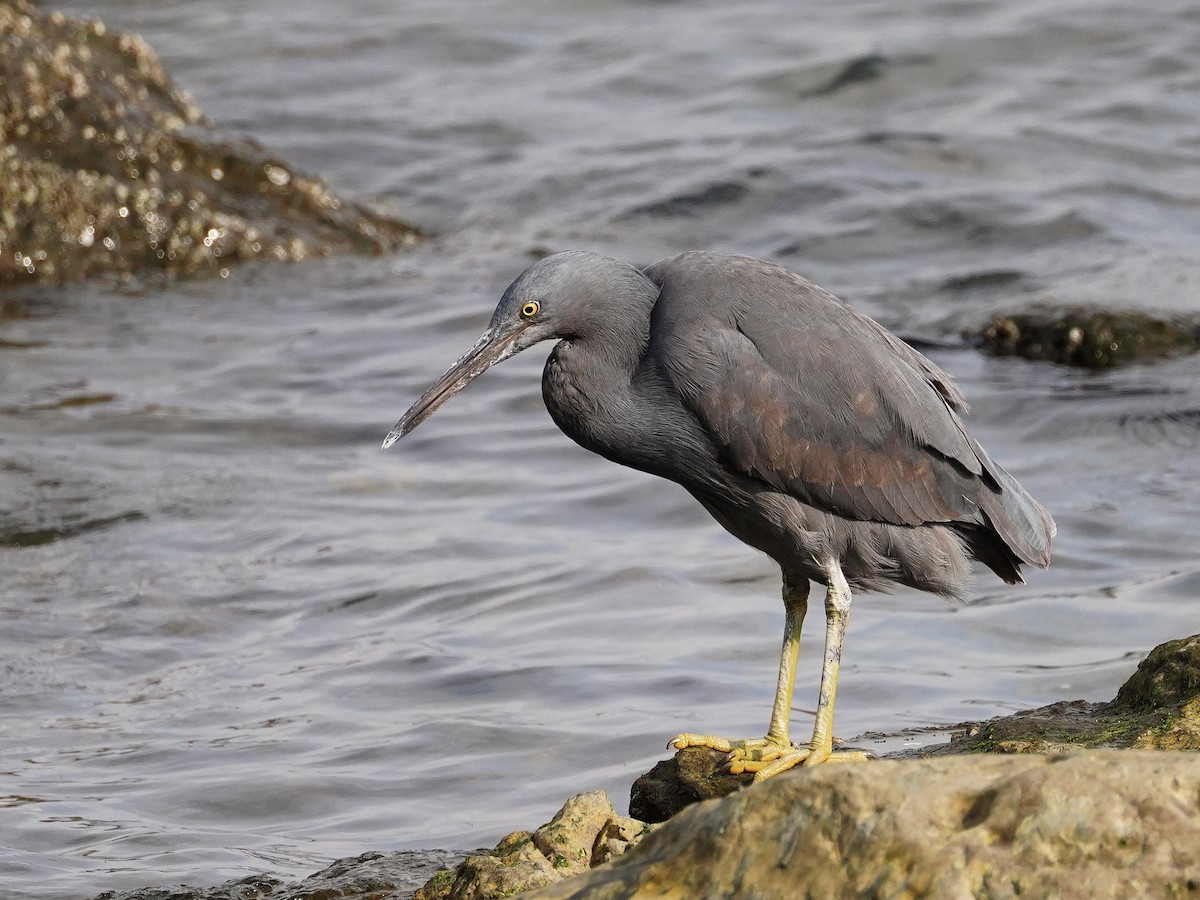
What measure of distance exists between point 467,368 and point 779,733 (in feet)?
5.25

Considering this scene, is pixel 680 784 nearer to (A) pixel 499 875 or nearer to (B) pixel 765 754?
(B) pixel 765 754

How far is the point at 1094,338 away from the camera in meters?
11.0

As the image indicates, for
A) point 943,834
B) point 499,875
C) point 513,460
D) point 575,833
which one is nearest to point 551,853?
point 575,833

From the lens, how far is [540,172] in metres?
15.8

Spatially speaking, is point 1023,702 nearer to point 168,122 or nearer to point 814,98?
point 168,122

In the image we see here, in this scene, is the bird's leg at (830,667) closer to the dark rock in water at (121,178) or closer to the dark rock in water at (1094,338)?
the dark rock in water at (1094,338)

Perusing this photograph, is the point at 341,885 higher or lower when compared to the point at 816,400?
lower

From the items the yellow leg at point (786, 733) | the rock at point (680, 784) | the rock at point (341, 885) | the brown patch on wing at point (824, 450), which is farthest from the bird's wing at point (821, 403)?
the rock at point (341, 885)

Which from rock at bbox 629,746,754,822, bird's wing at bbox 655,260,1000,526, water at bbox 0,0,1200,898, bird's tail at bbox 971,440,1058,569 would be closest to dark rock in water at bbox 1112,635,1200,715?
bird's tail at bbox 971,440,1058,569

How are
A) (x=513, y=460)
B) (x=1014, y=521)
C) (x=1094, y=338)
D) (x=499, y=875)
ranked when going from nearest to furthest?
(x=499, y=875)
(x=1014, y=521)
(x=513, y=460)
(x=1094, y=338)

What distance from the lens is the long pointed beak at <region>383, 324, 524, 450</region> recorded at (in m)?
5.50

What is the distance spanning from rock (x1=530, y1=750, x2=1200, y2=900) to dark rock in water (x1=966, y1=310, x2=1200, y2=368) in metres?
8.17

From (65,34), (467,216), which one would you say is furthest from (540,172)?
(65,34)

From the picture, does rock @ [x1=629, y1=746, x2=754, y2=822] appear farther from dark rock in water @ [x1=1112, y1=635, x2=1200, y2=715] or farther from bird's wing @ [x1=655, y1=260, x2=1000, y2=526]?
dark rock in water @ [x1=1112, y1=635, x2=1200, y2=715]
